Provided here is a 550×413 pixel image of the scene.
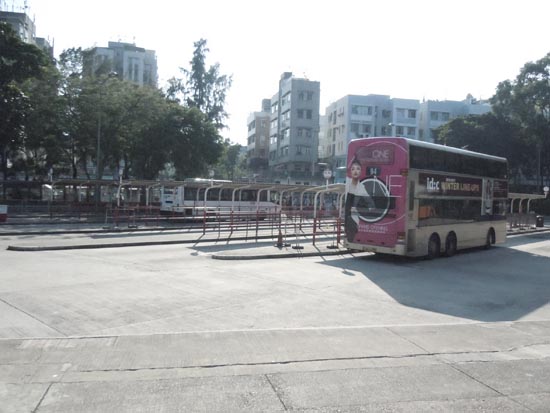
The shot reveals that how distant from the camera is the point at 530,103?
55.2 meters

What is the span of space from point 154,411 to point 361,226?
1229cm

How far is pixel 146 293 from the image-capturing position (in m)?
9.50

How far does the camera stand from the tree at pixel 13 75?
32844mm

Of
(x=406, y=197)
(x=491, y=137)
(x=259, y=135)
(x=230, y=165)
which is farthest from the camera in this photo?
(x=259, y=135)

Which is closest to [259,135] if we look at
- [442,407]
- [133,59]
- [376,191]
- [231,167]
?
[231,167]

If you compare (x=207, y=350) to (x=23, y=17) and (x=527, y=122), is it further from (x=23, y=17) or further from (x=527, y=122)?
(x=23, y=17)

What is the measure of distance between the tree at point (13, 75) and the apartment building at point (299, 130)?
41.9 metres

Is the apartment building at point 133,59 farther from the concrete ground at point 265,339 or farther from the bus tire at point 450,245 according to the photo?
the concrete ground at point 265,339

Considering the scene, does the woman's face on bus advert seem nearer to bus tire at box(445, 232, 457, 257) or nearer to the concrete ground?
the concrete ground

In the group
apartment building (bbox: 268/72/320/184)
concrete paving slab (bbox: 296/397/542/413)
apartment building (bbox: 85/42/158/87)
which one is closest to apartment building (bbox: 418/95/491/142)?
apartment building (bbox: 268/72/320/184)

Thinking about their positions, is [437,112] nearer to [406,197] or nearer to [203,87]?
[203,87]

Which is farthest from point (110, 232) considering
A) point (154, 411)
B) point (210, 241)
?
point (154, 411)

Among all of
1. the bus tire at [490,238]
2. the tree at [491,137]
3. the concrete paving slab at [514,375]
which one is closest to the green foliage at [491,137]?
the tree at [491,137]

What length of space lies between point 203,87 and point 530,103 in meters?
36.7
